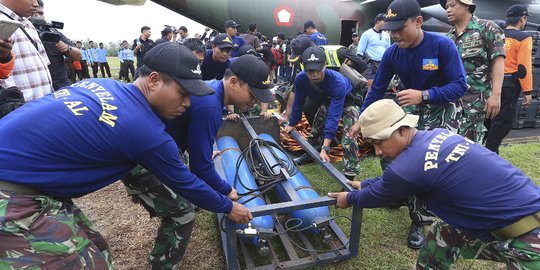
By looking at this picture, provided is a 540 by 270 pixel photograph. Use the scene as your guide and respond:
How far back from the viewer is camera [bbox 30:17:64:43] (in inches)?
140

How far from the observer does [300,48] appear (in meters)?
5.80

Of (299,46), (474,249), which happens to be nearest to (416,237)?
(474,249)

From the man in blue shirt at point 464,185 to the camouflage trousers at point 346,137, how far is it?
203cm

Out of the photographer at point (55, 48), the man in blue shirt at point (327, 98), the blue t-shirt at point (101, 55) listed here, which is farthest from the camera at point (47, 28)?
the blue t-shirt at point (101, 55)

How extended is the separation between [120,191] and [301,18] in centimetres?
1149

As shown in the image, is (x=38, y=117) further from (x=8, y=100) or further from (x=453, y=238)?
(x=453, y=238)

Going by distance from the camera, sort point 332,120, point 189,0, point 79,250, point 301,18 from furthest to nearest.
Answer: point 301,18 → point 189,0 → point 332,120 → point 79,250

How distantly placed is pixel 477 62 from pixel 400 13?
4.77ft

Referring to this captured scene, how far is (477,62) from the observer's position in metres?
3.54

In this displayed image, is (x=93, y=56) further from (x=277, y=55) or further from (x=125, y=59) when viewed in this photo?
(x=277, y=55)

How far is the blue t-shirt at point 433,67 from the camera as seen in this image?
285 centimetres

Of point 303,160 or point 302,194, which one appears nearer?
point 302,194

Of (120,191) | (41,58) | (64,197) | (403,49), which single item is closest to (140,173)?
(64,197)

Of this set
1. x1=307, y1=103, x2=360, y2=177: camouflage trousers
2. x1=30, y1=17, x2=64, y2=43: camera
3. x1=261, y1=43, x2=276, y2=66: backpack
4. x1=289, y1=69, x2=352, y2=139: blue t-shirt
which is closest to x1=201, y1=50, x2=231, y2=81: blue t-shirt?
x1=289, y1=69, x2=352, y2=139: blue t-shirt
